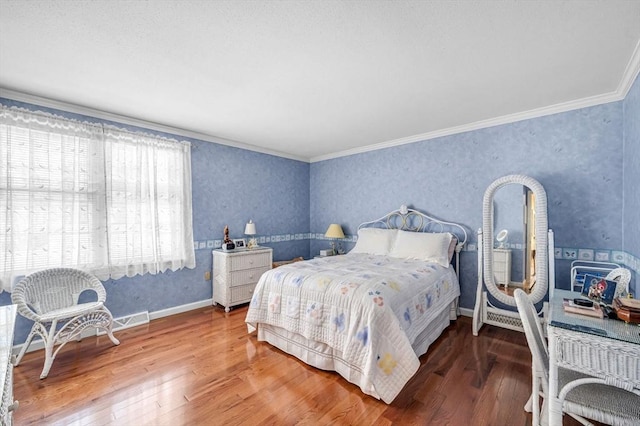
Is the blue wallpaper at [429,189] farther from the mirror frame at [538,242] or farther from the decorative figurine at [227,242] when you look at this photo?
the mirror frame at [538,242]

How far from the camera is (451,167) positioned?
3637 millimetres

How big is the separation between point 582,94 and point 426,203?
75.0 inches

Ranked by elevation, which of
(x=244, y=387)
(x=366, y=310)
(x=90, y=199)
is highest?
(x=90, y=199)

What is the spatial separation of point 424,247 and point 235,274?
254cm

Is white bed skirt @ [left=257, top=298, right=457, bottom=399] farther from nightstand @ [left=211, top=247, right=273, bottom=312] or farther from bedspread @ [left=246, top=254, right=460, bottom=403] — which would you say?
nightstand @ [left=211, top=247, right=273, bottom=312]

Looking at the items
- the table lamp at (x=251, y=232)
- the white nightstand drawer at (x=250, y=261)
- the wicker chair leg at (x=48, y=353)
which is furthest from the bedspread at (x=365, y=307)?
the wicker chair leg at (x=48, y=353)

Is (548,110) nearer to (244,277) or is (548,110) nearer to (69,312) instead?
(244,277)

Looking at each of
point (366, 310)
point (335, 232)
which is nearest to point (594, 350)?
point (366, 310)

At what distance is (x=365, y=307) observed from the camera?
2.07 m

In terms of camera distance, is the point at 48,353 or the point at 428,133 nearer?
the point at 48,353

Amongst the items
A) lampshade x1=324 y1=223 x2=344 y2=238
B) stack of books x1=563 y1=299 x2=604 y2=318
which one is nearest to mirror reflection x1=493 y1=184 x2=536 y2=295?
stack of books x1=563 y1=299 x2=604 y2=318

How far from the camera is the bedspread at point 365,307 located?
1958mm

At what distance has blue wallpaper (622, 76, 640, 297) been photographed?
2145mm

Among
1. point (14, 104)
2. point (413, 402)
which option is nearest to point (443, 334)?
point (413, 402)
